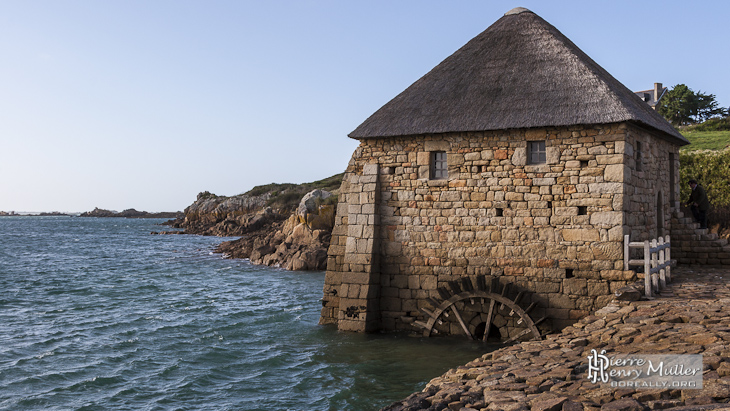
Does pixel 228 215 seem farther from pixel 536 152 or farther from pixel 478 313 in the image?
pixel 536 152

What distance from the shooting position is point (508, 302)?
11.6m

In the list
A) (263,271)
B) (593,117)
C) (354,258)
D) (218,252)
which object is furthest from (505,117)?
(218,252)

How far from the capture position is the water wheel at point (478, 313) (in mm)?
11594

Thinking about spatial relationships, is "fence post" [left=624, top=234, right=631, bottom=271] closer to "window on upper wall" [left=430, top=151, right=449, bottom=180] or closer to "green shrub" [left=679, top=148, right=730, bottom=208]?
→ "window on upper wall" [left=430, top=151, right=449, bottom=180]

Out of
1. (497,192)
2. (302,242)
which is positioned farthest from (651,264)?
(302,242)

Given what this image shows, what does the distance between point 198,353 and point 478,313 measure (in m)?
6.04

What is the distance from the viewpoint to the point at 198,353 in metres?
12.5

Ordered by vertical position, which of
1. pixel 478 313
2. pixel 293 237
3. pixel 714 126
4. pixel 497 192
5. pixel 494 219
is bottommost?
pixel 478 313

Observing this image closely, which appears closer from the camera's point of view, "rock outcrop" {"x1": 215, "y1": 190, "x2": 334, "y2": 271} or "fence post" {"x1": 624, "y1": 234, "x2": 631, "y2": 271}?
"fence post" {"x1": 624, "y1": 234, "x2": 631, "y2": 271}

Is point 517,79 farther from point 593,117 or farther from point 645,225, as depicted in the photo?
point 645,225

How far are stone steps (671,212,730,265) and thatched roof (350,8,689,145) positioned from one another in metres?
2.45

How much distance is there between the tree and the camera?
158ft

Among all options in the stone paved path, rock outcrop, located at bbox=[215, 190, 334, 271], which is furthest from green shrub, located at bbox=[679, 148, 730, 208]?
rock outcrop, located at bbox=[215, 190, 334, 271]

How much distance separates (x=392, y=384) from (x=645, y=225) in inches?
268
